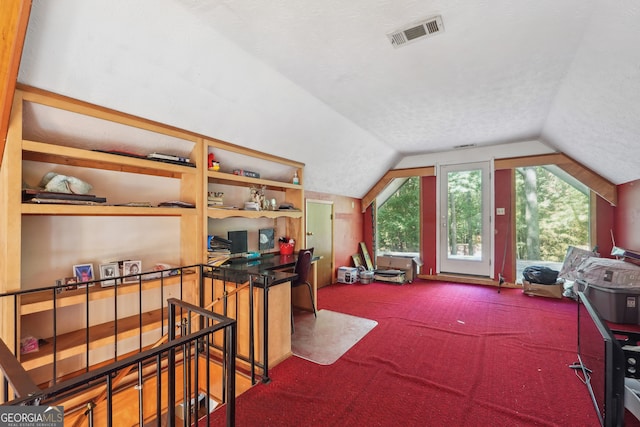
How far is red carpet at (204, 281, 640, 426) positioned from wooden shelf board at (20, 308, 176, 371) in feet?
3.36

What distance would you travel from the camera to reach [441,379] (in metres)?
2.11

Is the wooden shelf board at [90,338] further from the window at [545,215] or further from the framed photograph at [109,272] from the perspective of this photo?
the window at [545,215]

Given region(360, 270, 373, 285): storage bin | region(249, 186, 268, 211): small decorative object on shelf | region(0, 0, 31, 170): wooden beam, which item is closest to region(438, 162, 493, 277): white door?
region(360, 270, 373, 285): storage bin

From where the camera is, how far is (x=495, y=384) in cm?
204

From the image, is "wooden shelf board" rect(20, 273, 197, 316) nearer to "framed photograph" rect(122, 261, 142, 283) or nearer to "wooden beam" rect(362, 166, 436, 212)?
"framed photograph" rect(122, 261, 142, 283)

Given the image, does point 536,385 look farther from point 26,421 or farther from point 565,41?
point 26,421

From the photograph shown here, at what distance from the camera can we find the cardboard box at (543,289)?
4.06 m

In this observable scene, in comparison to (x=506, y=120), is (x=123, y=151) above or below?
below

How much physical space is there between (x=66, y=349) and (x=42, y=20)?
2.02 metres

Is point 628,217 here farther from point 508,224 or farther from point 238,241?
point 238,241

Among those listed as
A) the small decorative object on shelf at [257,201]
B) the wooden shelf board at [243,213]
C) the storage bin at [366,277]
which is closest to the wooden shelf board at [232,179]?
the small decorative object on shelf at [257,201]

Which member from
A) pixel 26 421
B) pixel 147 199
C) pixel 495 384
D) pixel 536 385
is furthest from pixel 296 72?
pixel 536 385

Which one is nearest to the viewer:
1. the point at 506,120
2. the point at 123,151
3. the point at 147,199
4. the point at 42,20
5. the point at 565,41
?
the point at 42,20

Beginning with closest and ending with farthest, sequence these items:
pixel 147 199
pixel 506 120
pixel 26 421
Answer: pixel 26 421 < pixel 147 199 < pixel 506 120
